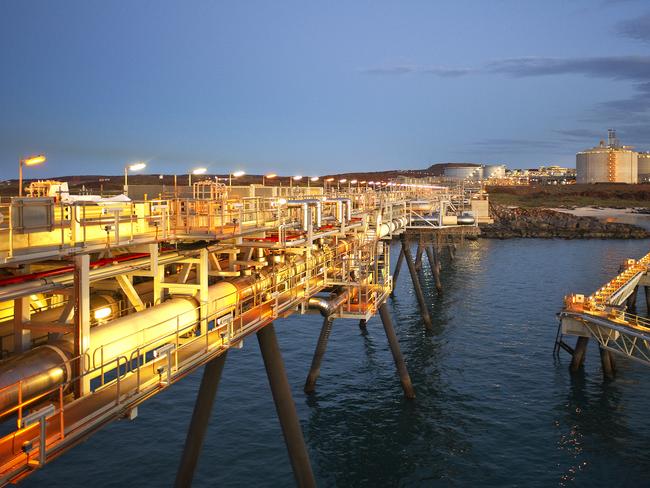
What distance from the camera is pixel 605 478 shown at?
19469mm

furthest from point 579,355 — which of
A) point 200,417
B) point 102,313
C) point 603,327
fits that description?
point 102,313

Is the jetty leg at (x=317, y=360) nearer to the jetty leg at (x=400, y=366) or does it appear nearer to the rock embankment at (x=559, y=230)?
the jetty leg at (x=400, y=366)

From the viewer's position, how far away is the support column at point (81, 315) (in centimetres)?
952

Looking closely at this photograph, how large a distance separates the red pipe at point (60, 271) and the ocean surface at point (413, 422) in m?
9.05

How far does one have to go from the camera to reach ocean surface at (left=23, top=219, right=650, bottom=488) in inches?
777

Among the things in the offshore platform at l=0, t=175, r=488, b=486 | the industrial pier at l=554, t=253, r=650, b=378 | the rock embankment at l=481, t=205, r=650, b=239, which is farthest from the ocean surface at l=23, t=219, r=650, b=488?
the rock embankment at l=481, t=205, r=650, b=239

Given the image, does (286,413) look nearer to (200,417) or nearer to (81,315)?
(200,417)

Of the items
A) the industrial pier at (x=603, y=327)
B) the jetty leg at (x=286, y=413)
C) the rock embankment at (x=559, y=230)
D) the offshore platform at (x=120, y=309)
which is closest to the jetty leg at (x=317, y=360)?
the offshore platform at (x=120, y=309)

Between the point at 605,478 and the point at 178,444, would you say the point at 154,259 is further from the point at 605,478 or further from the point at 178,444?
the point at 605,478

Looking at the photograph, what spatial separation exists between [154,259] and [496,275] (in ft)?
172

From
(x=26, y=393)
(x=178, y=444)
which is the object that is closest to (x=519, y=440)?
(x=178, y=444)

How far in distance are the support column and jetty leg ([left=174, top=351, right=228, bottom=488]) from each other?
17.8ft

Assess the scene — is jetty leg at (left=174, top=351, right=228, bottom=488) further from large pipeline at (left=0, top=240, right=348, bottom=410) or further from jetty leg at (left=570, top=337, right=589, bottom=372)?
jetty leg at (left=570, top=337, right=589, bottom=372)

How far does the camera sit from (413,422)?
2388cm
